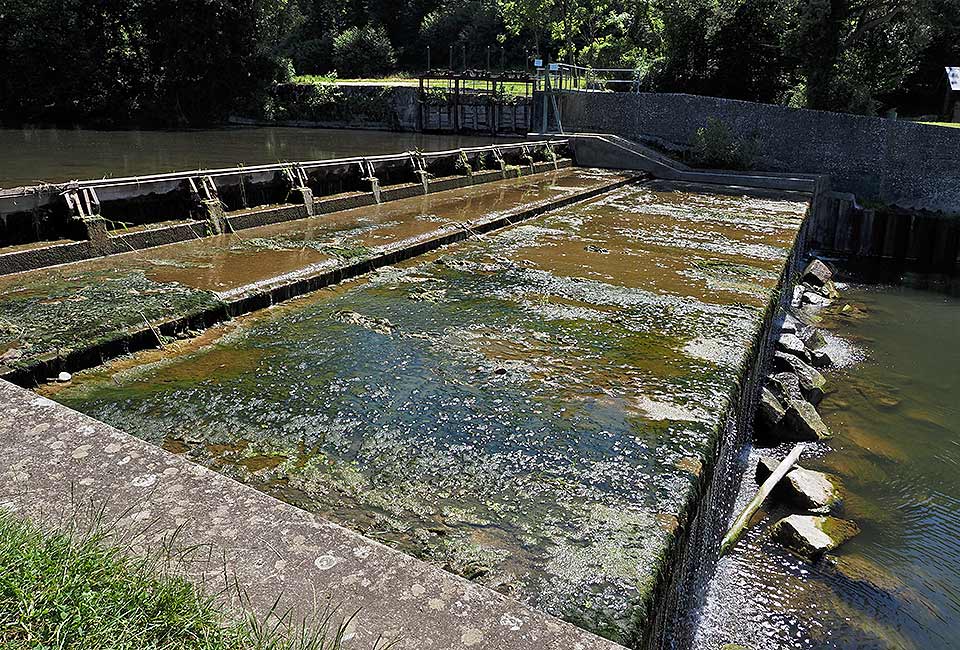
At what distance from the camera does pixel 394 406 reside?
163 inches

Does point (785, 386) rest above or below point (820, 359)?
above

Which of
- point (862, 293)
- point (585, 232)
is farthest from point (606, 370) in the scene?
point (862, 293)

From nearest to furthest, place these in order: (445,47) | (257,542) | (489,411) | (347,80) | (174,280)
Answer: (257,542) < (489,411) < (174,280) < (347,80) < (445,47)

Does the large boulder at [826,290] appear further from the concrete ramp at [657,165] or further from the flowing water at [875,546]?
the concrete ramp at [657,165]

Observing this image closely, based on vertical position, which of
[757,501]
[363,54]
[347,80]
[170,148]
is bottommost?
[757,501]

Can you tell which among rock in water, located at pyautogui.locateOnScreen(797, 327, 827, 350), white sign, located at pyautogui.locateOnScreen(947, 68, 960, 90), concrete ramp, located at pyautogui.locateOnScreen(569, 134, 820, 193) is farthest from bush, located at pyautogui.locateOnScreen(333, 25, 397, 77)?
A: rock in water, located at pyautogui.locateOnScreen(797, 327, 827, 350)

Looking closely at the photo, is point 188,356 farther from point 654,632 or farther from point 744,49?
point 744,49

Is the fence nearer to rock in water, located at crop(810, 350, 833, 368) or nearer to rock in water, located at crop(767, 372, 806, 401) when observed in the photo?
rock in water, located at crop(810, 350, 833, 368)

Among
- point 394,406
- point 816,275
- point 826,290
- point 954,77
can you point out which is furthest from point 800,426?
point 954,77

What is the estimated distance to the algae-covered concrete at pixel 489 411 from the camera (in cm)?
293

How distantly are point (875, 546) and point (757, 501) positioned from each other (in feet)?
2.85

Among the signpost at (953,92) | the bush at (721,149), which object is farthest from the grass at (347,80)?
the signpost at (953,92)

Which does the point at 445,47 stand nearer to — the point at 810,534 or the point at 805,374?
the point at 805,374

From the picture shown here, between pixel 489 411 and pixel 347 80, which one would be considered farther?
pixel 347 80
